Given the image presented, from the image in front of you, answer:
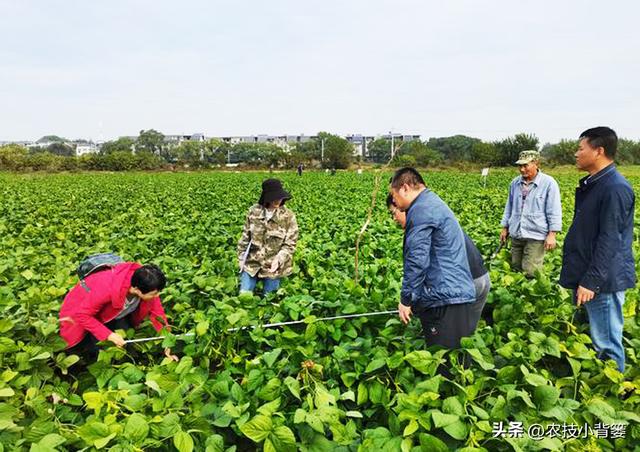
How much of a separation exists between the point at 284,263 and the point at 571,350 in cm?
271

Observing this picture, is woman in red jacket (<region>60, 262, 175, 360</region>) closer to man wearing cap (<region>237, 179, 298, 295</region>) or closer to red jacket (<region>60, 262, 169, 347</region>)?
red jacket (<region>60, 262, 169, 347</region>)

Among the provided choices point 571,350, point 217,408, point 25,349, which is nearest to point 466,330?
point 571,350

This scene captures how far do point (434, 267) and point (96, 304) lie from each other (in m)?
2.37

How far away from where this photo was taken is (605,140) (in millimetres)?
3092

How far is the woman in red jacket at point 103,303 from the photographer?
2941 millimetres

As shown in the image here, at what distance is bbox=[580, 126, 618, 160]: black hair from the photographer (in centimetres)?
308

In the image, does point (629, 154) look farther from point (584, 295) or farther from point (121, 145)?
point (121, 145)

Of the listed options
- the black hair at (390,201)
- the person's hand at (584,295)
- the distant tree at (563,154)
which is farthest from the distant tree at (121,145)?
the person's hand at (584,295)

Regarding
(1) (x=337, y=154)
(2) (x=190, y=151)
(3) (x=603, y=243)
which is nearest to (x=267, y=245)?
(3) (x=603, y=243)

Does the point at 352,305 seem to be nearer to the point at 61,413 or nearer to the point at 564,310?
the point at 564,310

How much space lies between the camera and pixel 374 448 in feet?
6.43

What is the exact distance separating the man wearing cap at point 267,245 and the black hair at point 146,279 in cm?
154

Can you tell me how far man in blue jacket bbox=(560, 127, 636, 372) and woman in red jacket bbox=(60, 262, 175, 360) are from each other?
10.2 ft

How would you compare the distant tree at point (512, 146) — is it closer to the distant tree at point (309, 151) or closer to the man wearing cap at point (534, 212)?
the distant tree at point (309, 151)
